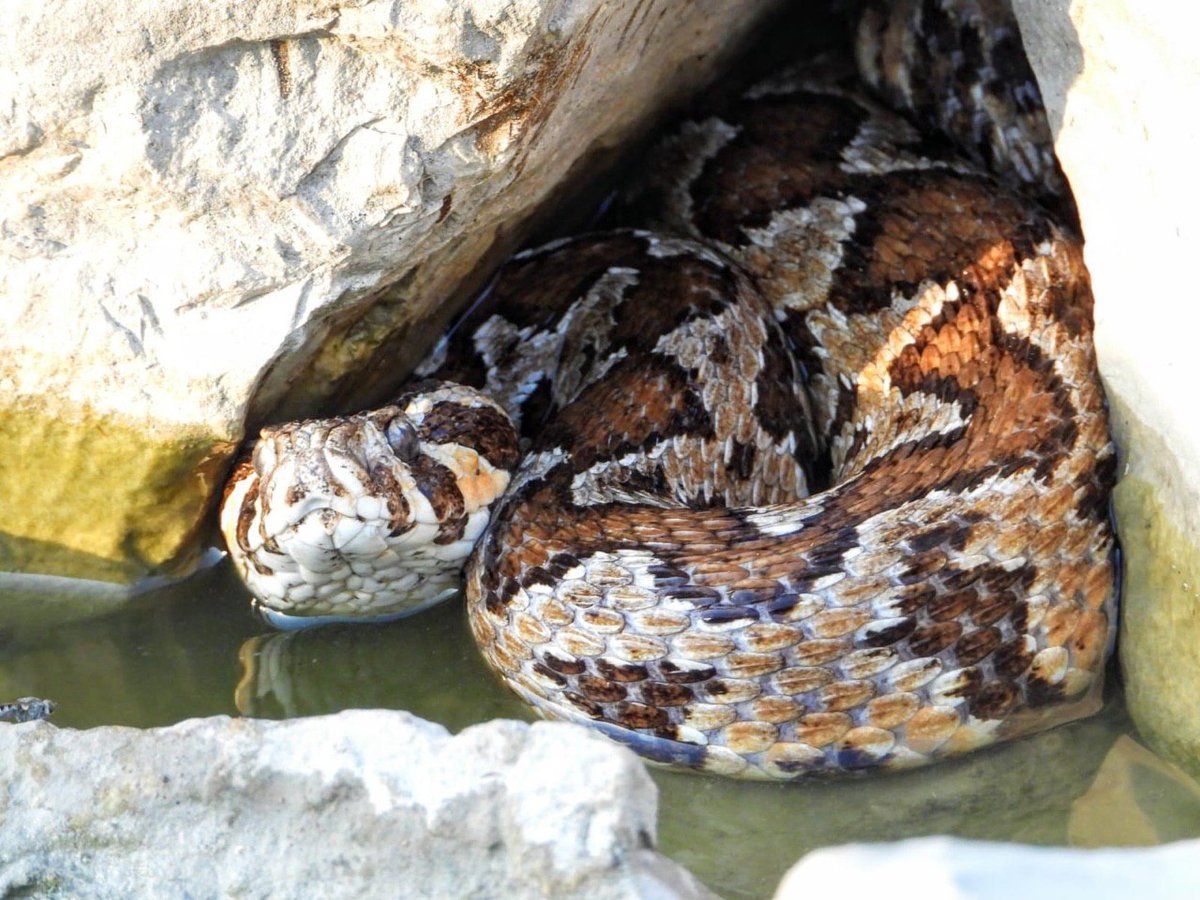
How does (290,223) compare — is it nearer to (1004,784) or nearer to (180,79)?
(180,79)

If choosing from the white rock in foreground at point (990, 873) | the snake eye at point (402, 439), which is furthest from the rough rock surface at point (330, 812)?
the snake eye at point (402, 439)

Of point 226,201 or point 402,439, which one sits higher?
point 226,201

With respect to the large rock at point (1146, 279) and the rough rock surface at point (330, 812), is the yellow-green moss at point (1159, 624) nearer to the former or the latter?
the large rock at point (1146, 279)

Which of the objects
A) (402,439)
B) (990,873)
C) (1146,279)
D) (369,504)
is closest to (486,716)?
(369,504)

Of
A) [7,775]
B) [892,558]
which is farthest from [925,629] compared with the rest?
[7,775]

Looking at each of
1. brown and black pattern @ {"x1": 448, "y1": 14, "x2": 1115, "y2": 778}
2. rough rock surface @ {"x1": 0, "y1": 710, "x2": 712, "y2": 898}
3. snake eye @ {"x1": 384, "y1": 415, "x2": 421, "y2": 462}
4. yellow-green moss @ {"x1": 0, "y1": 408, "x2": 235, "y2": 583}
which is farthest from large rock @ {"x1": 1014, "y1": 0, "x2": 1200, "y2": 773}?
yellow-green moss @ {"x1": 0, "y1": 408, "x2": 235, "y2": 583}

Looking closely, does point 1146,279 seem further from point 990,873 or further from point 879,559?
point 990,873
